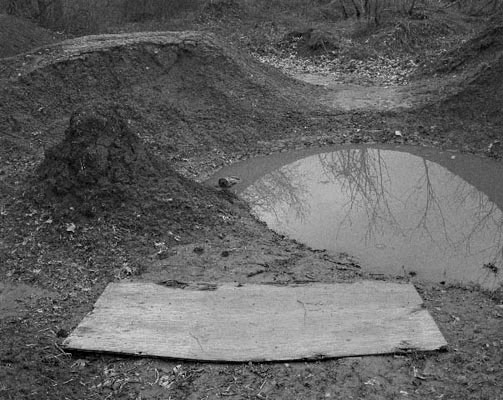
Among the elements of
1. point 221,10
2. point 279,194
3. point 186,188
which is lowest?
point 279,194

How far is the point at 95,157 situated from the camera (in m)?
5.46

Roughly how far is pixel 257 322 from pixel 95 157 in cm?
237

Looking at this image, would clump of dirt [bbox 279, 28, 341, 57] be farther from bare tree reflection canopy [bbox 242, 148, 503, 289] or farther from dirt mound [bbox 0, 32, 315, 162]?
bare tree reflection canopy [bbox 242, 148, 503, 289]

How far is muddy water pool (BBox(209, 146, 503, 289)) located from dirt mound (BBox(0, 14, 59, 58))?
5.37m

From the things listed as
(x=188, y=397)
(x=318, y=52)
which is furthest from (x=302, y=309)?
(x=318, y=52)

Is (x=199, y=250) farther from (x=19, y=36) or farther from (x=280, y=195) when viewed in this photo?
(x=19, y=36)

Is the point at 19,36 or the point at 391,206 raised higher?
the point at 19,36

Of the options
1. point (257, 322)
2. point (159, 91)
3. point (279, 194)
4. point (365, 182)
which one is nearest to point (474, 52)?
point (365, 182)

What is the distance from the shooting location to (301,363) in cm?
375

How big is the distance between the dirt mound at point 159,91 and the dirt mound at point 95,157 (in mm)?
1727

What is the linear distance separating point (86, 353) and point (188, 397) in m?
0.83

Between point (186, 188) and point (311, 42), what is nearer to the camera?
point (186, 188)

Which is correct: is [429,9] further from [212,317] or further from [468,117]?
[212,317]

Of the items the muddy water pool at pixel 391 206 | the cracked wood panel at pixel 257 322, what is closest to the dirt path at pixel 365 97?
the muddy water pool at pixel 391 206
